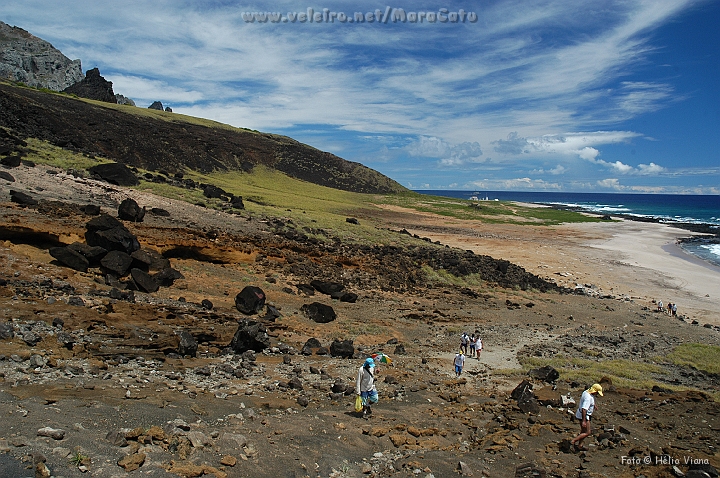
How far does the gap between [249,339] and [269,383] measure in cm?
268

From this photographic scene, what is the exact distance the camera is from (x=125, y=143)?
211 ft

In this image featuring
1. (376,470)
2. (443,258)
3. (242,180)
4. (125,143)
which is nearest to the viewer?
(376,470)

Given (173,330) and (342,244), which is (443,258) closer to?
(342,244)

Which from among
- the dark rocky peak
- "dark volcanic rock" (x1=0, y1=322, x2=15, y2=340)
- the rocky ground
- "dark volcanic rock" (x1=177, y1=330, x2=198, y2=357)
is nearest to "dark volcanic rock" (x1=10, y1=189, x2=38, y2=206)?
the rocky ground

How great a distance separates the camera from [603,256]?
5234 centimetres

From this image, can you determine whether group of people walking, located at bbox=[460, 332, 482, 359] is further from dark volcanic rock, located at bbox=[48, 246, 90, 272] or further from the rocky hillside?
the rocky hillside

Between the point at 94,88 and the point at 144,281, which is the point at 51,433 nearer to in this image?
the point at 144,281

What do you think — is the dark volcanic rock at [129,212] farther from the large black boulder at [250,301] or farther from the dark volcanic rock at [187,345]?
the dark volcanic rock at [187,345]

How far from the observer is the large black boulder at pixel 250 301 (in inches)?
695

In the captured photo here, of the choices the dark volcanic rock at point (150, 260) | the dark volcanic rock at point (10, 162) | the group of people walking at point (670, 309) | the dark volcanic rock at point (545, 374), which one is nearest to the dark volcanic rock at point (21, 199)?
the dark volcanic rock at point (150, 260)

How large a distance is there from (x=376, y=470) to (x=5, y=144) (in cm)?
3425

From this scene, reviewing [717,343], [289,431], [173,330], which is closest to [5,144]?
[173,330]

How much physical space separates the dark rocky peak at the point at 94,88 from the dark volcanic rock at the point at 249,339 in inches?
3713

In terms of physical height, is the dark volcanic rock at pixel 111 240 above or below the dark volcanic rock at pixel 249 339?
above
